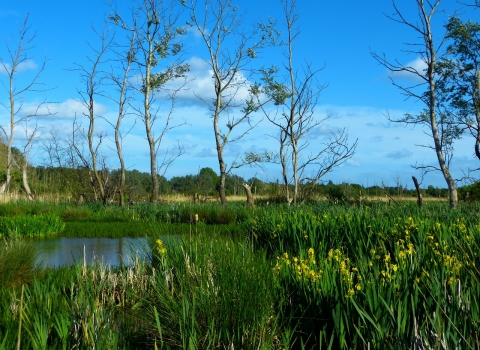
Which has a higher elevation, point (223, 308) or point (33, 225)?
point (33, 225)

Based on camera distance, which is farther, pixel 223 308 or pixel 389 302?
pixel 223 308

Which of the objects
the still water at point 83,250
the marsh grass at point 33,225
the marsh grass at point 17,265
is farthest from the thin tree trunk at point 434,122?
the marsh grass at point 17,265

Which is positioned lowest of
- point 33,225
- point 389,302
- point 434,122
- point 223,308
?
point 223,308

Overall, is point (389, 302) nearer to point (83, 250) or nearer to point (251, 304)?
point (251, 304)

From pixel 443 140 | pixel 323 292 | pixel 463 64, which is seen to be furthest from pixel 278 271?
pixel 463 64

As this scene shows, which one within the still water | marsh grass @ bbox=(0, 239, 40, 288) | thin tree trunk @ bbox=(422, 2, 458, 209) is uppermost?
thin tree trunk @ bbox=(422, 2, 458, 209)

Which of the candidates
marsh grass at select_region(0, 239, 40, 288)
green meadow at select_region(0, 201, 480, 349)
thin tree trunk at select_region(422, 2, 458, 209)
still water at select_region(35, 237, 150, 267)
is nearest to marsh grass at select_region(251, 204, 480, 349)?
green meadow at select_region(0, 201, 480, 349)

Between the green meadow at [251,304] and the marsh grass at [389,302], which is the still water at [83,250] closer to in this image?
the green meadow at [251,304]

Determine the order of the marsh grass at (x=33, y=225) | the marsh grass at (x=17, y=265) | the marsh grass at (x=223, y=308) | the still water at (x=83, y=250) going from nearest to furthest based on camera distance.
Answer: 1. the marsh grass at (x=223, y=308)
2. the marsh grass at (x=17, y=265)
3. the still water at (x=83, y=250)
4. the marsh grass at (x=33, y=225)

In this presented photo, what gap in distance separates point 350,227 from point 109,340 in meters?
4.66

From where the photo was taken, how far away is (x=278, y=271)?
468 centimetres

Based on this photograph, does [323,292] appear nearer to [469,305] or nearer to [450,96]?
[469,305]

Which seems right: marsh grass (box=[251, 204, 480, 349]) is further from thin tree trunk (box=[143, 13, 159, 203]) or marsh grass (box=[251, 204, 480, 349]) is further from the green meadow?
thin tree trunk (box=[143, 13, 159, 203])

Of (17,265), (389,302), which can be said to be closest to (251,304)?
(389,302)
